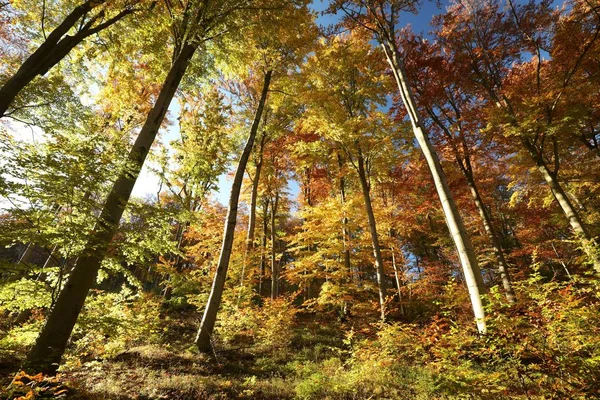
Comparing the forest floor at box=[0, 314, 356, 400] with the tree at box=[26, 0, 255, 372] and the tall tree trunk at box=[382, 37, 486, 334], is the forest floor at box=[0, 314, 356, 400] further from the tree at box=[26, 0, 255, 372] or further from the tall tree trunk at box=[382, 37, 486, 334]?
the tall tree trunk at box=[382, 37, 486, 334]

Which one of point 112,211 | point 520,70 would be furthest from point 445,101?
point 112,211

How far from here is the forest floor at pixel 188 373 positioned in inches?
193

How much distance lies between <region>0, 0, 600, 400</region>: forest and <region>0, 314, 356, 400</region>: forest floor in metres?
0.07

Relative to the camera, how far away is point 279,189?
16.4 meters

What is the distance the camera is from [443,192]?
500cm

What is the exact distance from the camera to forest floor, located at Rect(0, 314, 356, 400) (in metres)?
4.89

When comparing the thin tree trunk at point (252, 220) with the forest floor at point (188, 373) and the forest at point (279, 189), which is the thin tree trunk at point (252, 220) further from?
the forest floor at point (188, 373)

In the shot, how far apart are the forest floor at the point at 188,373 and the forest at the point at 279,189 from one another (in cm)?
7

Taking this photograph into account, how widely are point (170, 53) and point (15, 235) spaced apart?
7.42 m

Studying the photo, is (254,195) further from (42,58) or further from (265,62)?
(42,58)

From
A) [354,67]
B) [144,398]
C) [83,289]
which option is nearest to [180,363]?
[144,398]

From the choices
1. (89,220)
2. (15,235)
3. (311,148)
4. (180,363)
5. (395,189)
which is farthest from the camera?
(395,189)

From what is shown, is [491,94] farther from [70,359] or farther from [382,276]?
[70,359]

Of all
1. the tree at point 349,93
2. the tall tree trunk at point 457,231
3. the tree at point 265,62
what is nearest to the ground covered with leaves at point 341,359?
the tall tree trunk at point 457,231
